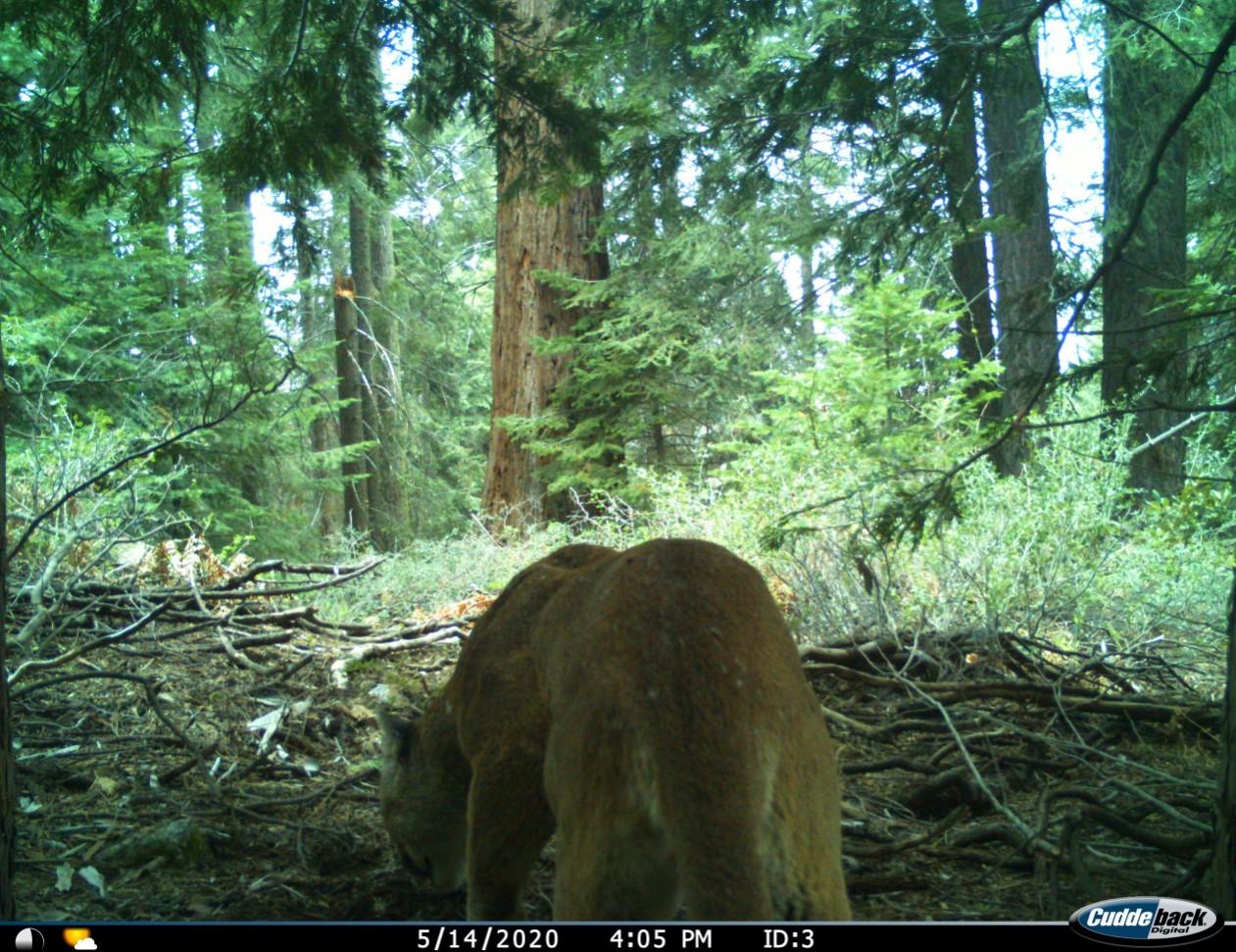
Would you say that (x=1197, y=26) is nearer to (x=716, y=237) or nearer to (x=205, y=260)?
(x=716, y=237)

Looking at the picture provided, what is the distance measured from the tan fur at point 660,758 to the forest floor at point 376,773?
717 mm

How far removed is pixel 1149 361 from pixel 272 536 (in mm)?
14088

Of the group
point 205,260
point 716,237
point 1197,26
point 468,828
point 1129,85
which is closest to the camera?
point 468,828

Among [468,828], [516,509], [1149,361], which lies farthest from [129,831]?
[516,509]

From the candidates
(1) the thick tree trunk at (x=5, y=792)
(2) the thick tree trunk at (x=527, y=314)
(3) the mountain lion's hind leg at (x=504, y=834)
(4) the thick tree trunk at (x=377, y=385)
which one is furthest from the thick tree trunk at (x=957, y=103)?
(4) the thick tree trunk at (x=377, y=385)

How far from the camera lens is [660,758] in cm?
239

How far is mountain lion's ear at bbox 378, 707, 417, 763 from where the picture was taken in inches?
148

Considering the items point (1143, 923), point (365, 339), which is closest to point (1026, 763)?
point (1143, 923)

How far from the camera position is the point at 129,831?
4.05 m

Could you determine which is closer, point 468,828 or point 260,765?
point 468,828

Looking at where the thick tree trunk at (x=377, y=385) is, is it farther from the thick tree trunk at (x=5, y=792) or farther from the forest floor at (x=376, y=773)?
the thick tree trunk at (x=5, y=792)

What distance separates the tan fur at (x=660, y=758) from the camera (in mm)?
2301

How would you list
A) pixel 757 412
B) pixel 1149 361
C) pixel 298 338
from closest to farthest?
pixel 1149 361 < pixel 757 412 < pixel 298 338

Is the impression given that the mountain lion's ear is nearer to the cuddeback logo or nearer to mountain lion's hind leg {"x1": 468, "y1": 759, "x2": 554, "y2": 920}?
mountain lion's hind leg {"x1": 468, "y1": 759, "x2": 554, "y2": 920}
